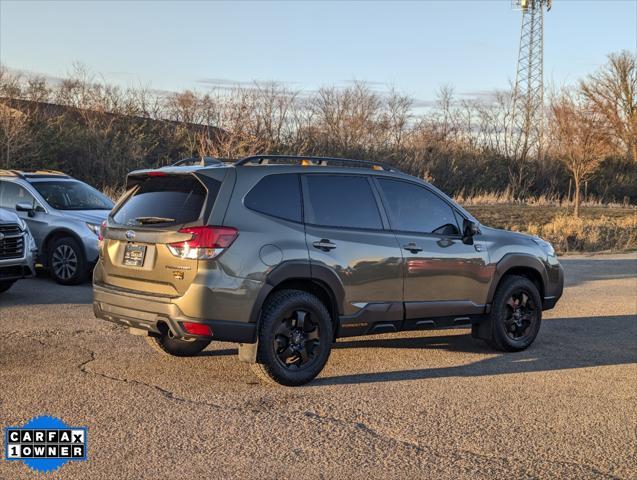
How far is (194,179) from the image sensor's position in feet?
20.5

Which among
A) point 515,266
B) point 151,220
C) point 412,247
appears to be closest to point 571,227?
point 515,266

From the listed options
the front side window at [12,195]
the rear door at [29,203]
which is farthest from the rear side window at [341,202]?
the front side window at [12,195]

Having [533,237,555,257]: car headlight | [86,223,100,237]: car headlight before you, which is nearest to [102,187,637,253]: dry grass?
[86,223,100,237]: car headlight

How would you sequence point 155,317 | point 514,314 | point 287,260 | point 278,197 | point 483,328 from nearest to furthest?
point 155,317 < point 287,260 < point 278,197 < point 483,328 < point 514,314

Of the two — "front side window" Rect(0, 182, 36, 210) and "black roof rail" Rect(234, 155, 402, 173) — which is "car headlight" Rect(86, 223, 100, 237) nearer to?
"front side window" Rect(0, 182, 36, 210)

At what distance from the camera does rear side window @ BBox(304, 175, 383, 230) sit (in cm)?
669

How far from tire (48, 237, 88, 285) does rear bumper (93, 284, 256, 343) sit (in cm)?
546

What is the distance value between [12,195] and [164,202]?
24.1ft

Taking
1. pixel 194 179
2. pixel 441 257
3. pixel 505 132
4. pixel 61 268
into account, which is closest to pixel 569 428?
pixel 441 257

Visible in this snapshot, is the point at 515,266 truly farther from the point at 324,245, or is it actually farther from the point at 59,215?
the point at 59,215

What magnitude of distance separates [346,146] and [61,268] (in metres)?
27.3

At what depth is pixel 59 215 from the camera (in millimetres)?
12055

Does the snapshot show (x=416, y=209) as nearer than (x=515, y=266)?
Yes

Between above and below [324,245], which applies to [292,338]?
below
